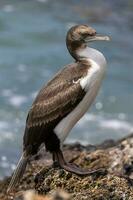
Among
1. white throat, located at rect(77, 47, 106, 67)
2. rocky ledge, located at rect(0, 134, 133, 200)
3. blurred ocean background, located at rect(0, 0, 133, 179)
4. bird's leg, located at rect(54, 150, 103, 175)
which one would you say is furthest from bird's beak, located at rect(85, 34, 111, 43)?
blurred ocean background, located at rect(0, 0, 133, 179)

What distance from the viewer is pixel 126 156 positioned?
9.24 m

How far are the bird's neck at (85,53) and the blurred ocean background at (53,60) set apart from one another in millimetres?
5338

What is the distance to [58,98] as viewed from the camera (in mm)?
8242

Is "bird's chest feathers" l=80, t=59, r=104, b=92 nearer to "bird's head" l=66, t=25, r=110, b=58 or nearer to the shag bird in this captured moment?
the shag bird

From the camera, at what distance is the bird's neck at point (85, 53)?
318 inches

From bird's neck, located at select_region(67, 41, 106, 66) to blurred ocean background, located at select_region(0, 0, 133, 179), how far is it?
210 inches

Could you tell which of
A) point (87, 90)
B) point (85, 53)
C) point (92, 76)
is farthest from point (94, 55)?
point (87, 90)

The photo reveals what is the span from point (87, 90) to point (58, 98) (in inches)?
12.6

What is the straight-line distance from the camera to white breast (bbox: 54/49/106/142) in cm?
805

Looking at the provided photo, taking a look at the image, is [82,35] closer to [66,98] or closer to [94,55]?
[94,55]

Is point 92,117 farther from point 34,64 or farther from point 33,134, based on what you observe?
point 33,134

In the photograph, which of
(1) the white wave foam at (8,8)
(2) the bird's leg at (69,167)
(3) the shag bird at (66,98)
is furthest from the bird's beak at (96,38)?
(1) the white wave foam at (8,8)

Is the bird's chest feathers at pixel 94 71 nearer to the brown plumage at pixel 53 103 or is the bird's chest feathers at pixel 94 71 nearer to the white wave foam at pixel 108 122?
the brown plumage at pixel 53 103

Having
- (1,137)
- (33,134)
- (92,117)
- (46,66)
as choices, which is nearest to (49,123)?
(33,134)
